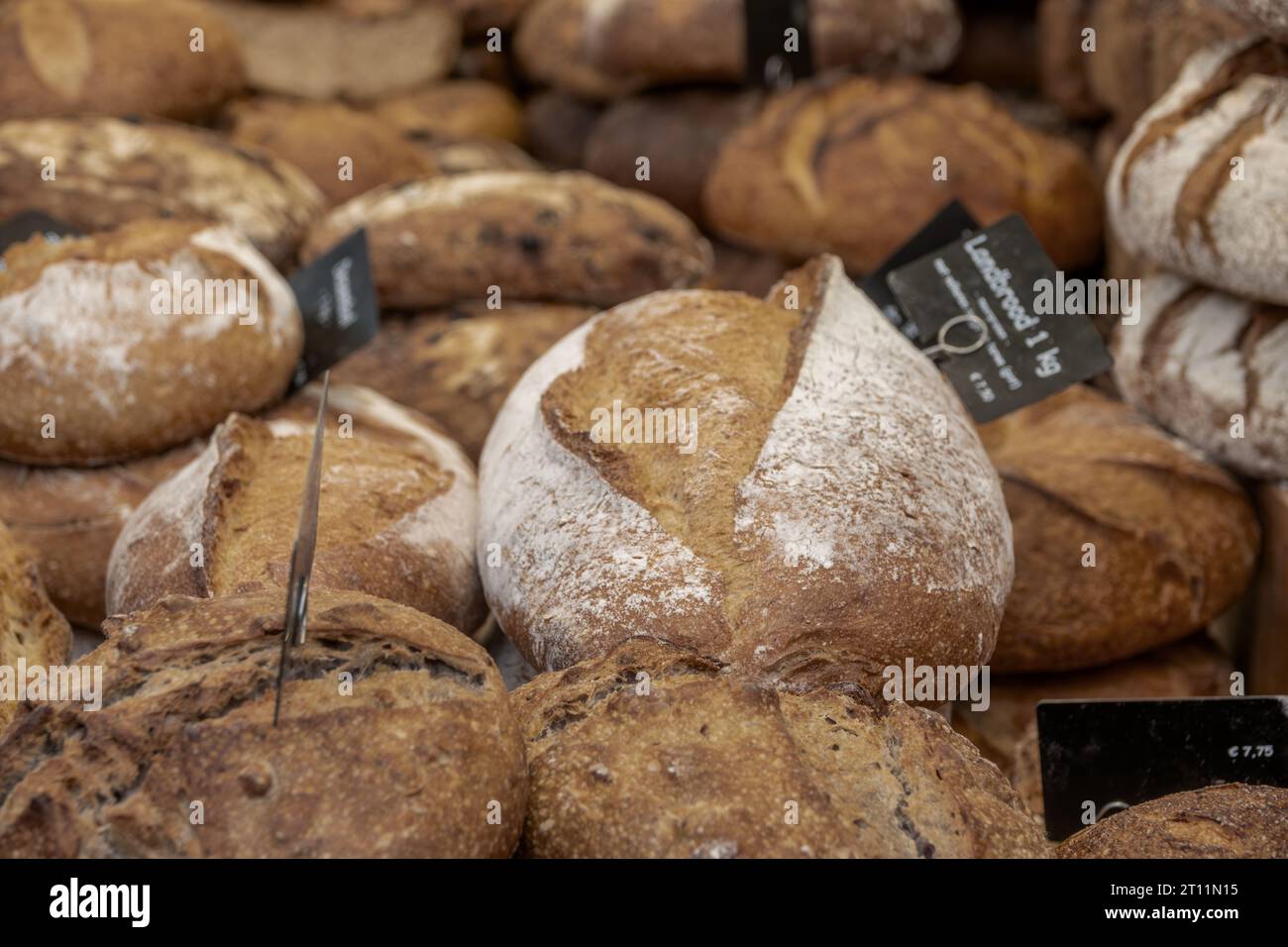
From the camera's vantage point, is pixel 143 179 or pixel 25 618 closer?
pixel 25 618

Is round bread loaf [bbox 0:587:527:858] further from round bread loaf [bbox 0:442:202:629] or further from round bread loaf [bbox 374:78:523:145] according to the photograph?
round bread loaf [bbox 374:78:523:145]

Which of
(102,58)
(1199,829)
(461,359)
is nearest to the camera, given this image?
(1199,829)

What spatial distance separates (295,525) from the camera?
159 cm

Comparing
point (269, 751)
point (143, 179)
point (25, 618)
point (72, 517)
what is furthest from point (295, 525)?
point (143, 179)

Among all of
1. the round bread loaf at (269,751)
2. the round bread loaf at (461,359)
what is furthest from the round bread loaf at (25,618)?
the round bread loaf at (461,359)

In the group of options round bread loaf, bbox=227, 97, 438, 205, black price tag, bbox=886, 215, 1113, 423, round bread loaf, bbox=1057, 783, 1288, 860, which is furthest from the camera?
round bread loaf, bbox=227, 97, 438, 205

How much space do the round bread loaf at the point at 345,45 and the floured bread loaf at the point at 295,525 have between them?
2372 millimetres

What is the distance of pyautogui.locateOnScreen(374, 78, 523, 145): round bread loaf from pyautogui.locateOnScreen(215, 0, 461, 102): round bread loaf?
8 centimetres

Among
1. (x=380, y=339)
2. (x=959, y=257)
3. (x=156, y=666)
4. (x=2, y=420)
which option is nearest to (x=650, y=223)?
(x=380, y=339)

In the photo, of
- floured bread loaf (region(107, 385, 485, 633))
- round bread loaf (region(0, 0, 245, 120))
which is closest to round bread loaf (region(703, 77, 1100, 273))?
round bread loaf (region(0, 0, 245, 120))

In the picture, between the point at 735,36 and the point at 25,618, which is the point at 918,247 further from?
the point at 735,36

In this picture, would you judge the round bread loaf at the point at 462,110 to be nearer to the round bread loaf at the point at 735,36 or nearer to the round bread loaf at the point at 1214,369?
the round bread loaf at the point at 735,36

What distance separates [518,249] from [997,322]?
3.05 ft

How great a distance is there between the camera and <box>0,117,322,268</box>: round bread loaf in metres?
2.35
